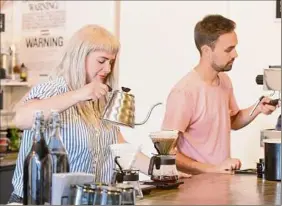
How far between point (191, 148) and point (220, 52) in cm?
52

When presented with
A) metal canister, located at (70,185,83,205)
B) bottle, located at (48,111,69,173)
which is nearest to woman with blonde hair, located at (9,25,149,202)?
bottle, located at (48,111,69,173)

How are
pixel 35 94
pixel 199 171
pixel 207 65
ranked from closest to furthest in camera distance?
pixel 35 94 < pixel 199 171 < pixel 207 65

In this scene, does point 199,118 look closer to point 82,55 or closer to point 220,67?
point 220,67

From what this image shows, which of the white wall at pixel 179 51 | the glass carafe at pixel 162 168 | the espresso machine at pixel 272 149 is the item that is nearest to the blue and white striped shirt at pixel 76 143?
the glass carafe at pixel 162 168

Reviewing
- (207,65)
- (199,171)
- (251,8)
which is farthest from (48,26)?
(199,171)

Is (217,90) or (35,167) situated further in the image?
(217,90)

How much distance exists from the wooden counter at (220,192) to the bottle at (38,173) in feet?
A: 1.07

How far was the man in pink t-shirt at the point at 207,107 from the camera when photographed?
2938mm

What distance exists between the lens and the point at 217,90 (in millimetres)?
3131

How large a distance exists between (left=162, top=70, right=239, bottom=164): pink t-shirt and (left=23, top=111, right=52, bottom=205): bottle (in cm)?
125

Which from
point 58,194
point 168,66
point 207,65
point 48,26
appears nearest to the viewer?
point 58,194

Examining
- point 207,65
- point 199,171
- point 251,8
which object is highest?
point 251,8

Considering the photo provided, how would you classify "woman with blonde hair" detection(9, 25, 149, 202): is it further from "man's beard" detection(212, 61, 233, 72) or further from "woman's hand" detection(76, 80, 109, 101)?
"man's beard" detection(212, 61, 233, 72)

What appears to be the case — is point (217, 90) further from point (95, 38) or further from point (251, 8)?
point (251, 8)
